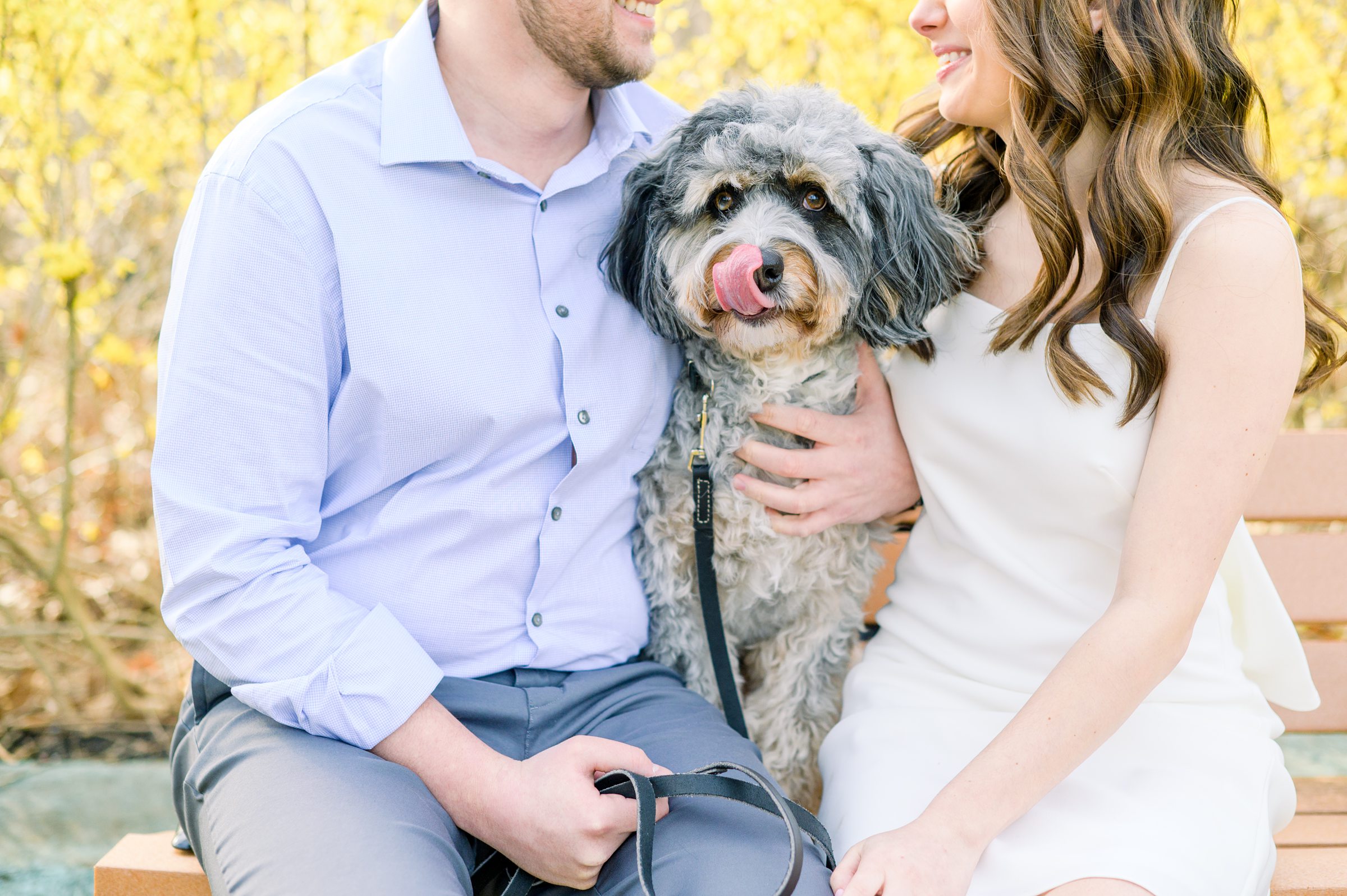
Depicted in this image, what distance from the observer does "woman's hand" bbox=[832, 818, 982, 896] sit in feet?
4.73

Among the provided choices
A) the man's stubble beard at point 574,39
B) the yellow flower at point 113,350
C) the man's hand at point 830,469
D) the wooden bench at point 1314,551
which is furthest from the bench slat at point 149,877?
the wooden bench at point 1314,551

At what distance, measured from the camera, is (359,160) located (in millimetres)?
1798

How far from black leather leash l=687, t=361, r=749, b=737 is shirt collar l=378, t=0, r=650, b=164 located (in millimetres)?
657

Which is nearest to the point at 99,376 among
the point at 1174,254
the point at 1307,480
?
the point at 1174,254

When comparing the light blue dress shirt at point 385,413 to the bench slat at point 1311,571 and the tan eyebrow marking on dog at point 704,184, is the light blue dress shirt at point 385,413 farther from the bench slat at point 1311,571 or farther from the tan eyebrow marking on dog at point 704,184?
the bench slat at point 1311,571

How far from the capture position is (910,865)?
1.46m

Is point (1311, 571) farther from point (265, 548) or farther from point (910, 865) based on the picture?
point (265, 548)

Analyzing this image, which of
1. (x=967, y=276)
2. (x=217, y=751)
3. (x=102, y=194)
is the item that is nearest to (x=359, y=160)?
(x=217, y=751)

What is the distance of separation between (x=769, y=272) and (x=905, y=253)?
287 mm

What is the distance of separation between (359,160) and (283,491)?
1.88 feet

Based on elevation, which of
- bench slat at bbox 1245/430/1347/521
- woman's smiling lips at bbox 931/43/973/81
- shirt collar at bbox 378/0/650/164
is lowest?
bench slat at bbox 1245/430/1347/521

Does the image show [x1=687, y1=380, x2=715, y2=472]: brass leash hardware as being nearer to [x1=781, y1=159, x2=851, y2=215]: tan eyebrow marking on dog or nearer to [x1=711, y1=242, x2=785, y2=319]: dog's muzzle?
[x1=711, y1=242, x2=785, y2=319]: dog's muzzle

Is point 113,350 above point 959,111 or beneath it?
beneath

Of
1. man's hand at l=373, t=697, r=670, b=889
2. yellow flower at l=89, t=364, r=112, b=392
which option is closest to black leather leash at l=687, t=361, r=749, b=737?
man's hand at l=373, t=697, r=670, b=889
